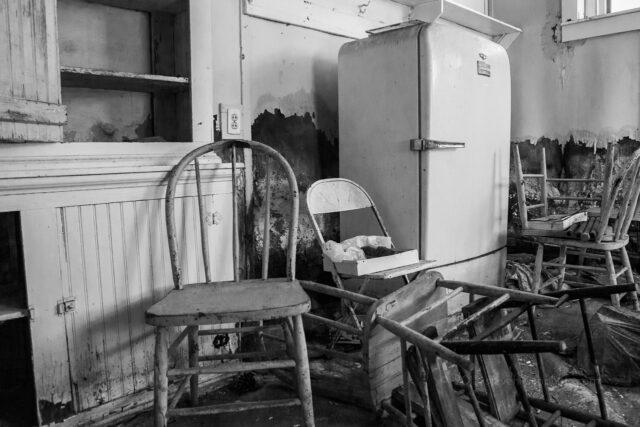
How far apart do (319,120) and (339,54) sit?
0.35 m

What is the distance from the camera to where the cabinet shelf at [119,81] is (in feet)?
5.17

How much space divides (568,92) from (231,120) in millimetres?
2512

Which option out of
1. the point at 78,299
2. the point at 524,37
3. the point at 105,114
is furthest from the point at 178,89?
the point at 524,37

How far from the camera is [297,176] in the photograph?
8.35ft

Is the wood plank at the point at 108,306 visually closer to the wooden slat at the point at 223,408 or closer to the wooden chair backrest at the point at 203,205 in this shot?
the wooden chair backrest at the point at 203,205

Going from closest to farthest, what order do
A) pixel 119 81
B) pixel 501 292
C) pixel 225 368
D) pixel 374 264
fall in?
pixel 225 368, pixel 501 292, pixel 119 81, pixel 374 264

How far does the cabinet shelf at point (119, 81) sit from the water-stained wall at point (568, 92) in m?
2.66

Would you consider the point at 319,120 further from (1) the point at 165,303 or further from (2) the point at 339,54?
(1) the point at 165,303

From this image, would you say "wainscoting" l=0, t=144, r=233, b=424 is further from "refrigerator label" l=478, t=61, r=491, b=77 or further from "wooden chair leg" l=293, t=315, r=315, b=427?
"refrigerator label" l=478, t=61, r=491, b=77

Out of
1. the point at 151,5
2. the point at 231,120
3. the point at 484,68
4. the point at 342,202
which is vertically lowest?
the point at 342,202

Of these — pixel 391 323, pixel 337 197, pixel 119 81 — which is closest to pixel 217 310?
pixel 391 323

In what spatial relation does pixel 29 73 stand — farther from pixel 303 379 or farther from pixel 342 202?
pixel 342 202

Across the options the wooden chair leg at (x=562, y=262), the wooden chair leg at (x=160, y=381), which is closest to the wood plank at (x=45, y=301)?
the wooden chair leg at (x=160, y=381)

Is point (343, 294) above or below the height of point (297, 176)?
below
